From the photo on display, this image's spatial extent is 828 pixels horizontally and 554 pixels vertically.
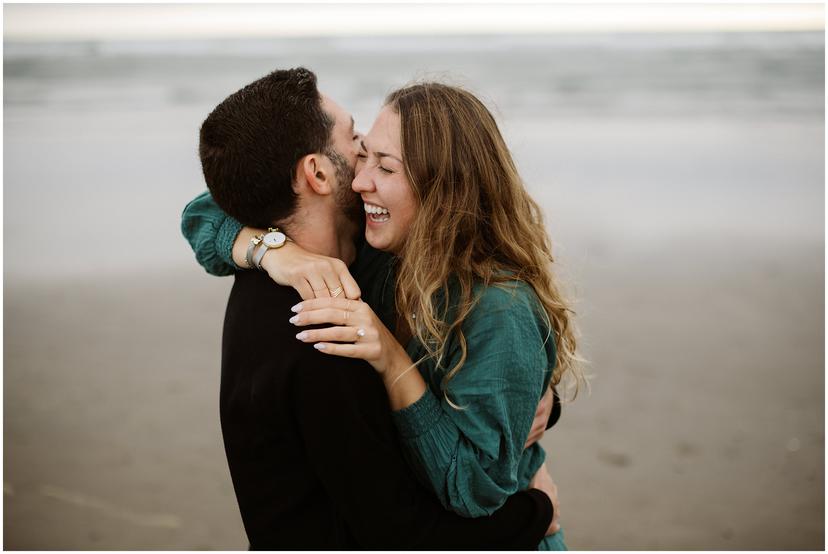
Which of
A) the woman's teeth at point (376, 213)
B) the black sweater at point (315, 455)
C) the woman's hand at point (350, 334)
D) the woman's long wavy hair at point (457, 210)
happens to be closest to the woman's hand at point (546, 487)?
the black sweater at point (315, 455)

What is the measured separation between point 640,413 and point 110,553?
148 inches

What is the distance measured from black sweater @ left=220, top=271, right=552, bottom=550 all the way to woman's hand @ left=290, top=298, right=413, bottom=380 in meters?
0.04

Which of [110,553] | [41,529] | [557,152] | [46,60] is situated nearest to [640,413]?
[110,553]

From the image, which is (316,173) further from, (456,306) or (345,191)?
(456,306)

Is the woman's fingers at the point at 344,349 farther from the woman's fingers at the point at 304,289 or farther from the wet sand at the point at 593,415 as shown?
the wet sand at the point at 593,415

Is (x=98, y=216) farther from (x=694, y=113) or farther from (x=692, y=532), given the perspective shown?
(x=694, y=113)

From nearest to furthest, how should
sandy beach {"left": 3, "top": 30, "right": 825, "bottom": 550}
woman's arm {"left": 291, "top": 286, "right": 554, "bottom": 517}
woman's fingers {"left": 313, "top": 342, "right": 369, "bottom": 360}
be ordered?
woman's fingers {"left": 313, "top": 342, "right": 369, "bottom": 360} → woman's arm {"left": 291, "top": 286, "right": 554, "bottom": 517} → sandy beach {"left": 3, "top": 30, "right": 825, "bottom": 550}

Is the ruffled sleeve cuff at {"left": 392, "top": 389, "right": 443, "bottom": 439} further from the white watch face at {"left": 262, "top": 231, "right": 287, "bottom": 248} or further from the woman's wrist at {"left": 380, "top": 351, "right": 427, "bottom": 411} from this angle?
the white watch face at {"left": 262, "top": 231, "right": 287, "bottom": 248}

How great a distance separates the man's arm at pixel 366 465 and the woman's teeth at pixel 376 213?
595 millimetres

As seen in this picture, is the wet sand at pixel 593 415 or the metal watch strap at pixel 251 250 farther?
the wet sand at pixel 593 415

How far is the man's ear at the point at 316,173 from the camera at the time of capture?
2.65 metres

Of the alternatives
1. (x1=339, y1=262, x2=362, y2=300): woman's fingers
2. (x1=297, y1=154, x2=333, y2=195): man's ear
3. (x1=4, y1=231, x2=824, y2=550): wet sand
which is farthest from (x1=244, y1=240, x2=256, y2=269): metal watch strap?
(x1=4, y1=231, x2=824, y2=550): wet sand

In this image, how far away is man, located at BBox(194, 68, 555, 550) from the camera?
2.24 meters

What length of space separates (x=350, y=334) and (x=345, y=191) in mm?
684
